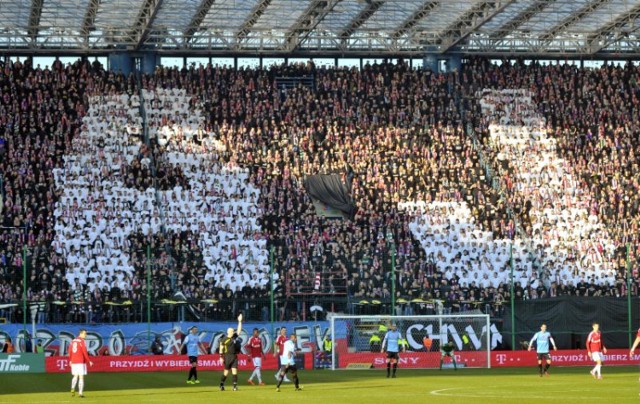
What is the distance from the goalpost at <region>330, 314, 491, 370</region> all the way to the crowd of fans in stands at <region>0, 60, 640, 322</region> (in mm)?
2080

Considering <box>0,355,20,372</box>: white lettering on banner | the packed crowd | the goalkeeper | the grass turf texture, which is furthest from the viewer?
the packed crowd

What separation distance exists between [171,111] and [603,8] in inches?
946

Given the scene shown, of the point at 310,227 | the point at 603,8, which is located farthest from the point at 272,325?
the point at 603,8

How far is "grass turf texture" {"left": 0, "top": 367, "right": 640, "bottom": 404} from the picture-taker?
3206 cm

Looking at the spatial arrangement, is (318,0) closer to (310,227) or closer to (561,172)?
(310,227)

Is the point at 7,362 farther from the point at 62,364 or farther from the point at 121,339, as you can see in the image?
the point at 121,339

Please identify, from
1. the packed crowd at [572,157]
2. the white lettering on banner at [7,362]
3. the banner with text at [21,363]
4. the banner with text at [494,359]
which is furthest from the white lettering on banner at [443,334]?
the white lettering on banner at [7,362]

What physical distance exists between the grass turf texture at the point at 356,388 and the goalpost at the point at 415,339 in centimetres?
284

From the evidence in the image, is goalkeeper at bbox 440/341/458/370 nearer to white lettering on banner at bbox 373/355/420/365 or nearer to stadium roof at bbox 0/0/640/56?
white lettering on banner at bbox 373/355/420/365

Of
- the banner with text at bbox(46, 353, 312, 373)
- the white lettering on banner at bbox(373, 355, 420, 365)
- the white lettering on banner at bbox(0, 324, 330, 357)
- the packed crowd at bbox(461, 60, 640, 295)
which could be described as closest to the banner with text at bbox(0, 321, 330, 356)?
the white lettering on banner at bbox(0, 324, 330, 357)

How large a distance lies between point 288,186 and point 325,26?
10.7m

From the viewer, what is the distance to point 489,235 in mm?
65562

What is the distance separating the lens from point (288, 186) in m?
67.7

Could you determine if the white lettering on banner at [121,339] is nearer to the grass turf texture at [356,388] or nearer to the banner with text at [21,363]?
the banner with text at [21,363]
